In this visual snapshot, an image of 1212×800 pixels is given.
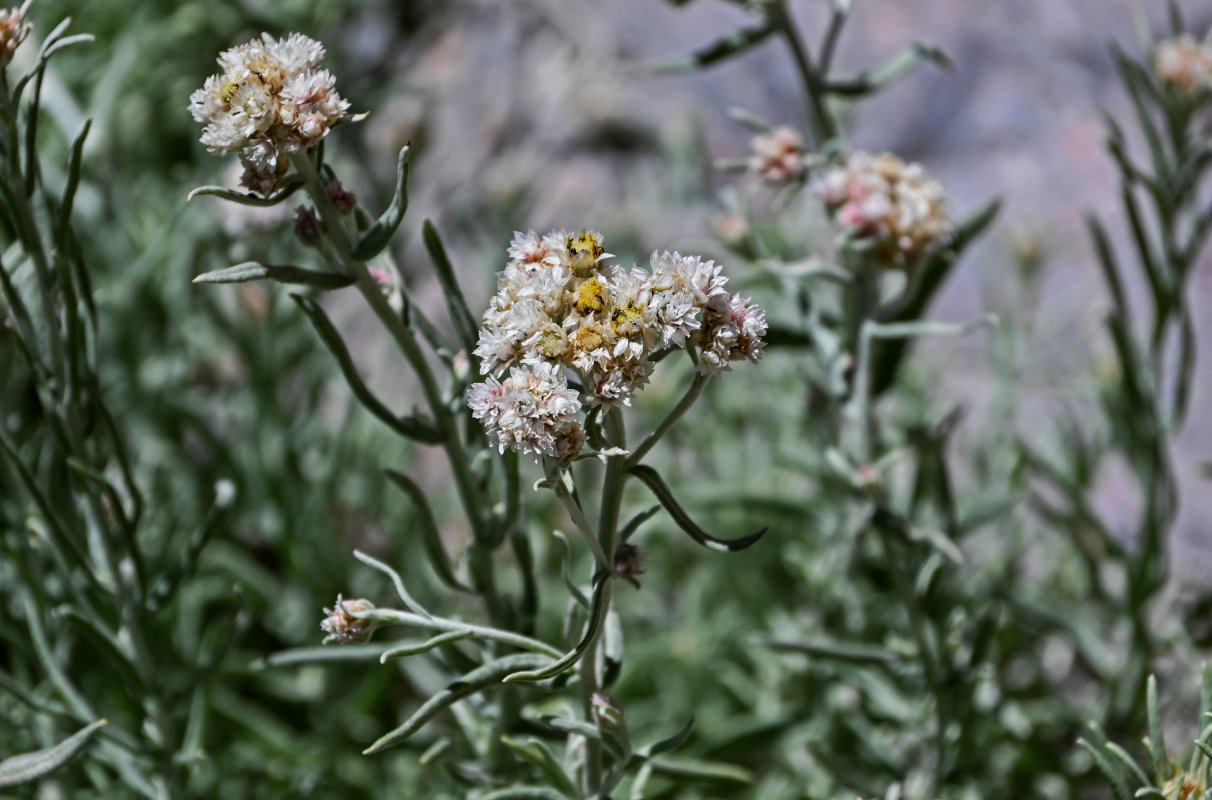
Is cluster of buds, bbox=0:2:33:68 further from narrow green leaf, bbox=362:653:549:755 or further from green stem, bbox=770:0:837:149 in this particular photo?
green stem, bbox=770:0:837:149

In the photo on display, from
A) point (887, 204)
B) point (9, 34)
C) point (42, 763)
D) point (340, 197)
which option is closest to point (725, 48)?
point (887, 204)

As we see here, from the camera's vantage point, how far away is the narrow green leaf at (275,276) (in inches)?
31.5

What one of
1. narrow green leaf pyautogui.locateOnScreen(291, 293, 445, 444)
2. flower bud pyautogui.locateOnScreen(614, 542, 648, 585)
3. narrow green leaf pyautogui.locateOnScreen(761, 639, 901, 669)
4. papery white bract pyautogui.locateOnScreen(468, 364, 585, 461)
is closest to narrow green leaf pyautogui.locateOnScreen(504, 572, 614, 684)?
flower bud pyautogui.locateOnScreen(614, 542, 648, 585)

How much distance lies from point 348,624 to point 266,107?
0.34 meters

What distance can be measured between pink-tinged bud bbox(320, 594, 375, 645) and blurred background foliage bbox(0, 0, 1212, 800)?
1.22 ft

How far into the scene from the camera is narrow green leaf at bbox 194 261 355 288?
80 cm

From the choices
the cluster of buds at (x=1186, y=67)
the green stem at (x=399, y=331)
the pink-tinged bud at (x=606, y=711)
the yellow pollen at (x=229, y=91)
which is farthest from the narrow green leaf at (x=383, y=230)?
the cluster of buds at (x=1186, y=67)

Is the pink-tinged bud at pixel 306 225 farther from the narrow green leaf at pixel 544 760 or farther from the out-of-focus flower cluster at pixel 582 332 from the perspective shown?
the narrow green leaf at pixel 544 760

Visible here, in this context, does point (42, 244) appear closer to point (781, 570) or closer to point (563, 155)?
point (781, 570)

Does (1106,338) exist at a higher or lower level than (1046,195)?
lower

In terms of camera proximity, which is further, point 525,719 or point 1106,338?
point 1106,338

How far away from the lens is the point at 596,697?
0.87 metres

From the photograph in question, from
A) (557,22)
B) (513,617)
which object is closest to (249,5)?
(557,22)

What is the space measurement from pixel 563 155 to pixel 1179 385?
1.52 metres
